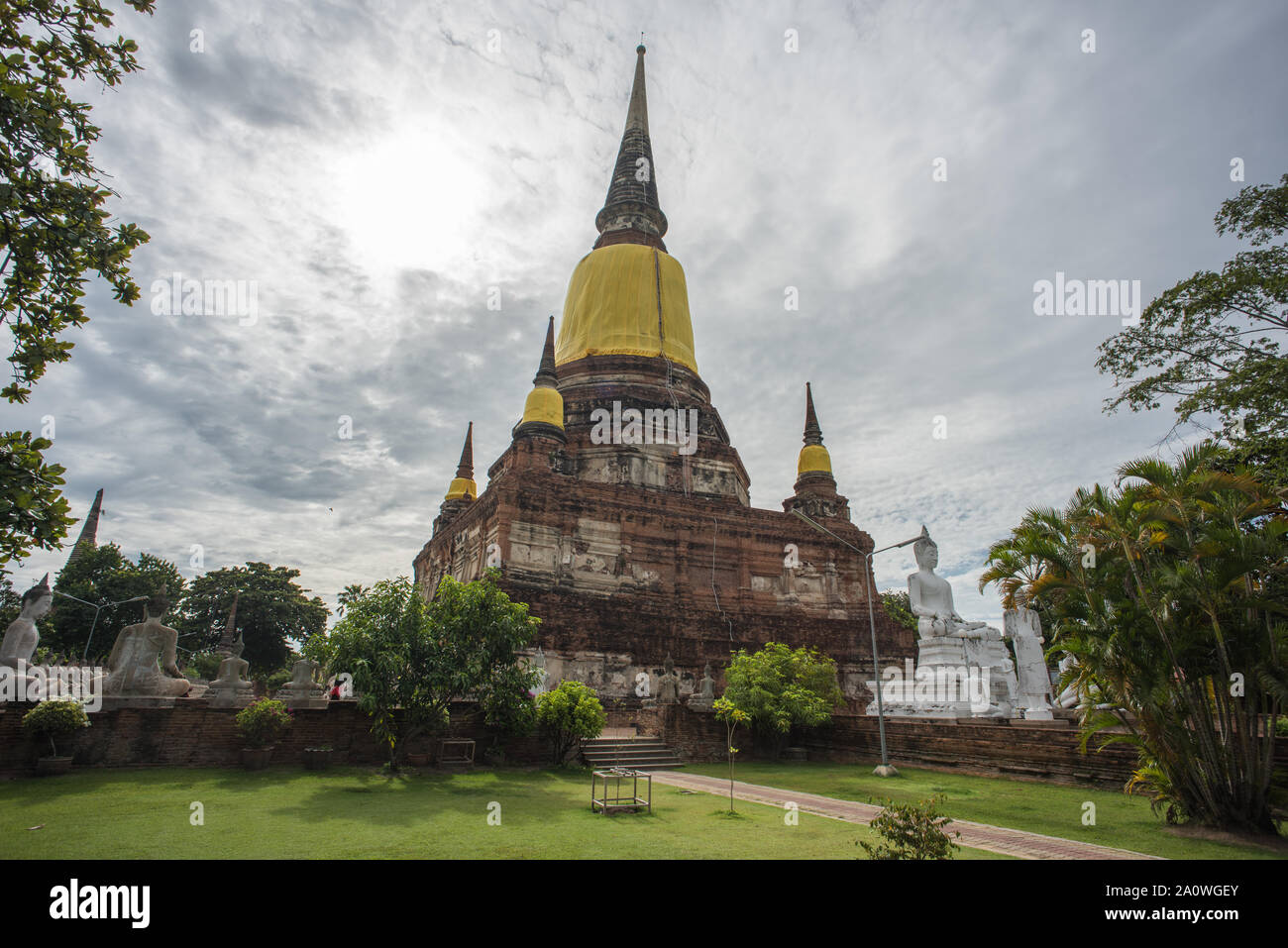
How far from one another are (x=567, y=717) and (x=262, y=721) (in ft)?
20.3

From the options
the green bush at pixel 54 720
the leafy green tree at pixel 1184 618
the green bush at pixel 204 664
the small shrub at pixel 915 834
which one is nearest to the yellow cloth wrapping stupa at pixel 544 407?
the green bush at pixel 54 720

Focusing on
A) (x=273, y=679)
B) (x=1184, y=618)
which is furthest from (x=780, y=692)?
(x=273, y=679)

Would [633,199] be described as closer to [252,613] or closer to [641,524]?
[641,524]

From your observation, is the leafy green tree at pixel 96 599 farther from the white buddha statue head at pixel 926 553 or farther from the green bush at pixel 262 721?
the white buddha statue head at pixel 926 553

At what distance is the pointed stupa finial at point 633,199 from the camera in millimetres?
43469

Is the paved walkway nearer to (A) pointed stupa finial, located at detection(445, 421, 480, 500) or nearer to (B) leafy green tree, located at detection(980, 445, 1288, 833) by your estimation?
(B) leafy green tree, located at detection(980, 445, 1288, 833)

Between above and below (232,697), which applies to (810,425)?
above

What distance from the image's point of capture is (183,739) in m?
13.5

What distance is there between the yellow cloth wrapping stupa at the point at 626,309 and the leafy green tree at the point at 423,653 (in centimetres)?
2411

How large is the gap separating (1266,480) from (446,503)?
120 feet

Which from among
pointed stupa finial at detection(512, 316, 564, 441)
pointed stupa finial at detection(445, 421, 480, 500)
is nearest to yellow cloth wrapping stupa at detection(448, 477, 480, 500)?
pointed stupa finial at detection(445, 421, 480, 500)

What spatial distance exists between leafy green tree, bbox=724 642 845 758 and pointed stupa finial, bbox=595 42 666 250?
101 feet

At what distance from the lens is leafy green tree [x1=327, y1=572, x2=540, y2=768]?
13789 millimetres
